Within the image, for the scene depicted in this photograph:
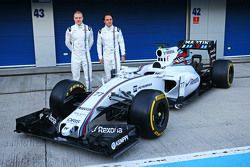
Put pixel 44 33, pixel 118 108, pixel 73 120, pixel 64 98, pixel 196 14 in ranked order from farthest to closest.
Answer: pixel 196 14
pixel 44 33
pixel 64 98
pixel 118 108
pixel 73 120

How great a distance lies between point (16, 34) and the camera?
988 cm

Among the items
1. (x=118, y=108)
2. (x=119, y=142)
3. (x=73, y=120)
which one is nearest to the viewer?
(x=119, y=142)

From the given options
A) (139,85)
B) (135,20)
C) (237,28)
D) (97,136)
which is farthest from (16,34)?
(237,28)

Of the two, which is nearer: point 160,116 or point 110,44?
point 160,116

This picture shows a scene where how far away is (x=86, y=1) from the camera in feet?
33.7

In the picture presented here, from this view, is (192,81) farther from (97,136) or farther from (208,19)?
(208,19)

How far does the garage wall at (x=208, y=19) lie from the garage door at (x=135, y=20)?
38 cm

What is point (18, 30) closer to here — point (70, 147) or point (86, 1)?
point (86, 1)

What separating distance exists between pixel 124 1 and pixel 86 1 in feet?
4.44

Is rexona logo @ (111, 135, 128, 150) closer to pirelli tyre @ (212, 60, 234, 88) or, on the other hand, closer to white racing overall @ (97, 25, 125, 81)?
white racing overall @ (97, 25, 125, 81)

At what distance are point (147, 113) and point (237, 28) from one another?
9.58m

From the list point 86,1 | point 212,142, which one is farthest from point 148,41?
point 212,142

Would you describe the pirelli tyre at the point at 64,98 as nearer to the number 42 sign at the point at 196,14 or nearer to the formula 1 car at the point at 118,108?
the formula 1 car at the point at 118,108

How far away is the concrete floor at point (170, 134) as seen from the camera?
12.7ft
